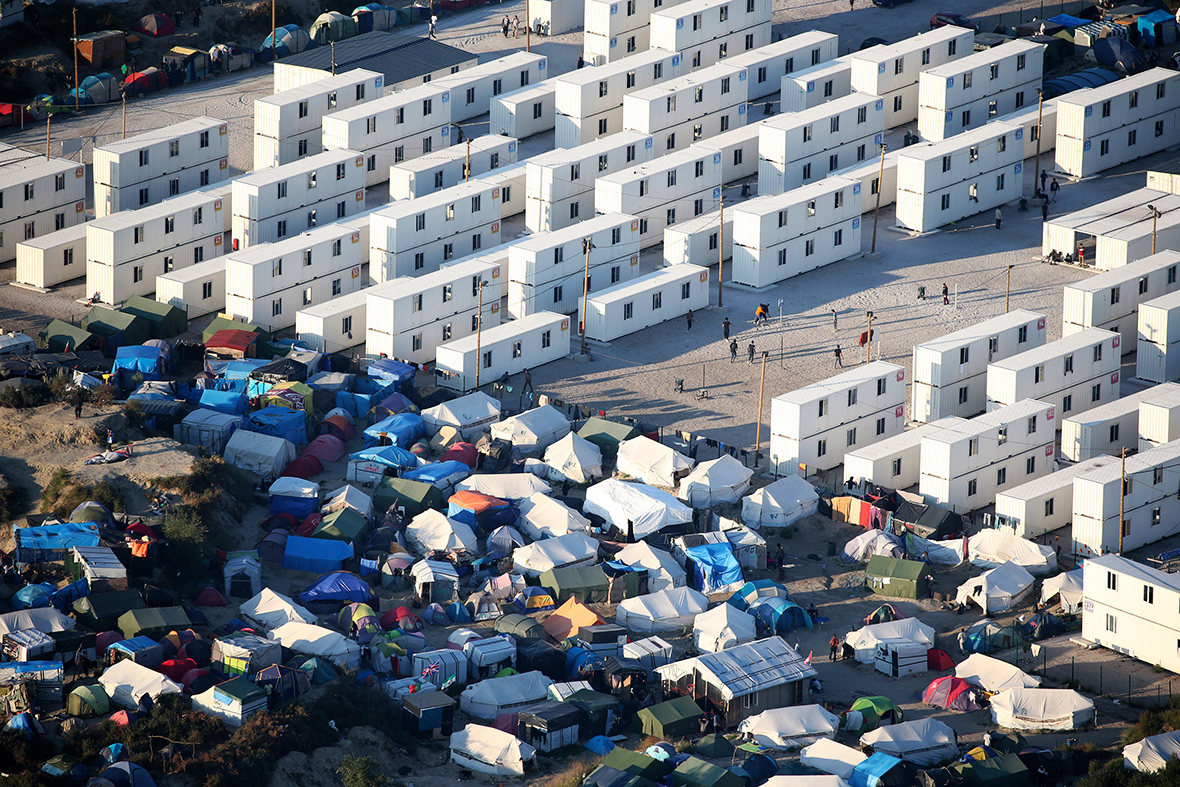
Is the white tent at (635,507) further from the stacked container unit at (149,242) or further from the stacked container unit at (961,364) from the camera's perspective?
the stacked container unit at (149,242)

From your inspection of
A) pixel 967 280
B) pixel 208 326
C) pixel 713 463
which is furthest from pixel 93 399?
pixel 967 280

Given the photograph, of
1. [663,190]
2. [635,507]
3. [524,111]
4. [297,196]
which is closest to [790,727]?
[635,507]

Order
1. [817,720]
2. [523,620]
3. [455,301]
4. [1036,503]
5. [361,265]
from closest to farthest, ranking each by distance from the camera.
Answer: [817,720], [523,620], [1036,503], [455,301], [361,265]

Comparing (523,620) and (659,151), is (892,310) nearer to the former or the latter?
(659,151)

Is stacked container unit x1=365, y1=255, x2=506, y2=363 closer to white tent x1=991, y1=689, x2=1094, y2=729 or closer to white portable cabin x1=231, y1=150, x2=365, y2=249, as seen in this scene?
white portable cabin x1=231, y1=150, x2=365, y2=249

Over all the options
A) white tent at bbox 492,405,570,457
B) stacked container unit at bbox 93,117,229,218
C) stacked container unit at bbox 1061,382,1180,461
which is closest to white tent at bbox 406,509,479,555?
→ white tent at bbox 492,405,570,457
